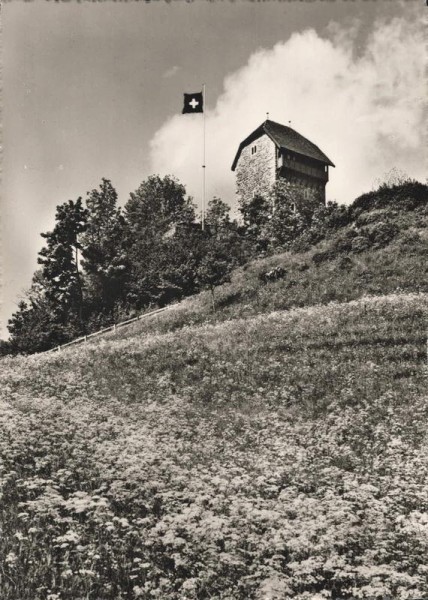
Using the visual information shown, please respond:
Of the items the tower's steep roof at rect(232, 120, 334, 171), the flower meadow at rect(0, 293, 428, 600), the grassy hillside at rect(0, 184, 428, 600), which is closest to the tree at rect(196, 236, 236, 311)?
the grassy hillside at rect(0, 184, 428, 600)

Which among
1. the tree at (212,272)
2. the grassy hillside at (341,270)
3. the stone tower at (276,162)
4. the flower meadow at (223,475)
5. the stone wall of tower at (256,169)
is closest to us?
the flower meadow at (223,475)

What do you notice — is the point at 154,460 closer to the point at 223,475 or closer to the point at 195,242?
the point at 223,475

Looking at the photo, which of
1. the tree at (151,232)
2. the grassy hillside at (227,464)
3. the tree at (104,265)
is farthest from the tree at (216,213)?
the grassy hillside at (227,464)

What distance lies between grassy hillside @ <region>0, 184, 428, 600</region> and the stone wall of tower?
33.1m

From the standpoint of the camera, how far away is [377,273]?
2973 centimetres

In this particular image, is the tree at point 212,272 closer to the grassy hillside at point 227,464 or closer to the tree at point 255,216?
the tree at point 255,216

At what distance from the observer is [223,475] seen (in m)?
8.30

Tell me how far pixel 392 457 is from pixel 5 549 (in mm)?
6567

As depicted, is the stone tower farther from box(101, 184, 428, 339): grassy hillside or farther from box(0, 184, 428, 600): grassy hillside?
box(0, 184, 428, 600): grassy hillside

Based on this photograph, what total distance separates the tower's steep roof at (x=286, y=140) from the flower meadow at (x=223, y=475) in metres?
39.3

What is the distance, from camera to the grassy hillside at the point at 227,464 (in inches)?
214

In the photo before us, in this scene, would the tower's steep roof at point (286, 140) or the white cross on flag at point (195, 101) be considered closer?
the white cross on flag at point (195, 101)

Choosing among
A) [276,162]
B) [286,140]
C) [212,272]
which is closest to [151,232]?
[276,162]

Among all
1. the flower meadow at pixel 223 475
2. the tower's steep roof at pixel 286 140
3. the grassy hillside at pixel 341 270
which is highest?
the tower's steep roof at pixel 286 140
